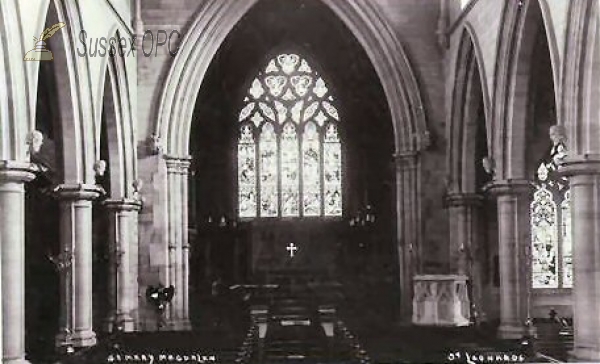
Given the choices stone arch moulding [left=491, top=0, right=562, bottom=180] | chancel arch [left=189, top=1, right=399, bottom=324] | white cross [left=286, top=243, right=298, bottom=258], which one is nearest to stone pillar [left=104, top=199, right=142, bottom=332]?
chancel arch [left=189, top=1, right=399, bottom=324]

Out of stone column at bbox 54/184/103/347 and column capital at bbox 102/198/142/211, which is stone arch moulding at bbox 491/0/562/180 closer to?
stone column at bbox 54/184/103/347

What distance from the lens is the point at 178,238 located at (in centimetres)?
2662

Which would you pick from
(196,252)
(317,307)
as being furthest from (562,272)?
(196,252)

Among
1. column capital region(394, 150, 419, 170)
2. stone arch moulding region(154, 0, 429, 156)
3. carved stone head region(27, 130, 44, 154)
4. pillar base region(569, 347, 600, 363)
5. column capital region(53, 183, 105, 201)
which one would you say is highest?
stone arch moulding region(154, 0, 429, 156)

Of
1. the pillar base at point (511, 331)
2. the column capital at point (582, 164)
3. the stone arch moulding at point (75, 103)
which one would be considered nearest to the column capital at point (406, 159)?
the pillar base at point (511, 331)

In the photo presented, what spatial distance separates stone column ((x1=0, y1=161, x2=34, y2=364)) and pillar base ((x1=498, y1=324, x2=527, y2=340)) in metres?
10.0

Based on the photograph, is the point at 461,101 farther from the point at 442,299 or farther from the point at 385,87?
the point at 442,299

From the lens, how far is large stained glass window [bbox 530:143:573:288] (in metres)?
27.9

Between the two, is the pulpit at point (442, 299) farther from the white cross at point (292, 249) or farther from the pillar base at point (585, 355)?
the white cross at point (292, 249)

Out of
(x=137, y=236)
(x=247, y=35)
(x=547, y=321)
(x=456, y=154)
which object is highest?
(x=247, y=35)

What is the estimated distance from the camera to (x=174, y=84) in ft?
86.4

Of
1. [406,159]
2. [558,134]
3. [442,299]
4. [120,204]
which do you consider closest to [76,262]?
[120,204]

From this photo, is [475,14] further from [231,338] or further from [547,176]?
[231,338]

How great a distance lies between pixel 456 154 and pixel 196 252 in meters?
9.20
